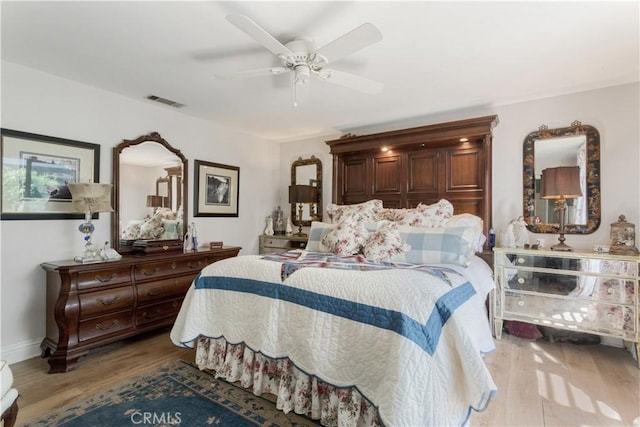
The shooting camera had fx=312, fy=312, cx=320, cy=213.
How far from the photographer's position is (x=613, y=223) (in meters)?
2.76

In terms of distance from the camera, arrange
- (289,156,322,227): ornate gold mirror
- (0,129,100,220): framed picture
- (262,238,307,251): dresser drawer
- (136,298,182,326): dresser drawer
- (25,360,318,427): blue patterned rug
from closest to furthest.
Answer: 1. (25,360,318,427): blue patterned rug
2. (0,129,100,220): framed picture
3. (136,298,182,326): dresser drawer
4. (262,238,307,251): dresser drawer
5. (289,156,322,227): ornate gold mirror

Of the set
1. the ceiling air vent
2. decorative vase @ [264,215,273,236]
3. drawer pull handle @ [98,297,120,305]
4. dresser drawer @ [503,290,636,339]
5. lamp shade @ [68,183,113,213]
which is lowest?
dresser drawer @ [503,290,636,339]

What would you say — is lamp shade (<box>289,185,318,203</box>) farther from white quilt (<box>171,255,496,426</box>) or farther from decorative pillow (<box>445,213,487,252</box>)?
white quilt (<box>171,255,496,426</box>)

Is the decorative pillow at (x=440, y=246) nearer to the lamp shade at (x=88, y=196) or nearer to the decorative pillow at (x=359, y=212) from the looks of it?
the decorative pillow at (x=359, y=212)

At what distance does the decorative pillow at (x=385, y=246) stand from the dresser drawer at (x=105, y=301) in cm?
214

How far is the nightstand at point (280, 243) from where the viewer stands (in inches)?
174

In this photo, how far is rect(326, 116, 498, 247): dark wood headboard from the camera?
3.35m

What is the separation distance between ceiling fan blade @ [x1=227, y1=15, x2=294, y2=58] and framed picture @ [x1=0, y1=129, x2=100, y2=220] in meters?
2.21

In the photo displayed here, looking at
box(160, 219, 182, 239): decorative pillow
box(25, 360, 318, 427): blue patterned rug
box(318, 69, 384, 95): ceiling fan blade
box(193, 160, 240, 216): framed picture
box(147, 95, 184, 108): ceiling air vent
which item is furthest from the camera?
box(193, 160, 240, 216): framed picture

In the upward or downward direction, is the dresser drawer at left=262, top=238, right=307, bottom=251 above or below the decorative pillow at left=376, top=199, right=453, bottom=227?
below

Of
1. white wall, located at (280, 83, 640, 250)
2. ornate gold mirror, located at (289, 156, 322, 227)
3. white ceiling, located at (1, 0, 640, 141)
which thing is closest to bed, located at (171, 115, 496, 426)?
white wall, located at (280, 83, 640, 250)

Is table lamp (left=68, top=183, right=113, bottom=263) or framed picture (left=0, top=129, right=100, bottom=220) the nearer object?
framed picture (left=0, top=129, right=100, bottom=220)
